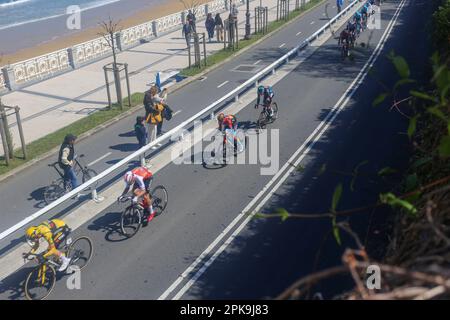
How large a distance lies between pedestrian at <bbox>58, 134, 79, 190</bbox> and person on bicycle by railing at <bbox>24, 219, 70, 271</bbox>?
3.13 metres

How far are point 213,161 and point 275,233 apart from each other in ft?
14.0

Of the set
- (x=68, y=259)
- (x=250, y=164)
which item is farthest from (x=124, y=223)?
(x=250, y=164)

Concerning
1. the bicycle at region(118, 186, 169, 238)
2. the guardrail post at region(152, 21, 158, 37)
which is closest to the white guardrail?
the bicycle at region(118, 186, 169, 238)

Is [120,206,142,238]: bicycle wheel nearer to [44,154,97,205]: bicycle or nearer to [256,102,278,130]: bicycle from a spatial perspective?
[44,154,97,205]: bicycle

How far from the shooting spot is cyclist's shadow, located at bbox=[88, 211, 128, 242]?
11.5m

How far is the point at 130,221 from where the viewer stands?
11.6 m

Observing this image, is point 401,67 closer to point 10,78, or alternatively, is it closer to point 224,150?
point 224,150

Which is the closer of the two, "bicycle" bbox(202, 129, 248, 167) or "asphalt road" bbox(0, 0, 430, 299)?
"asphalt road" bbox(0, 0, 430, 299)

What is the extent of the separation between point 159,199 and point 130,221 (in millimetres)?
991

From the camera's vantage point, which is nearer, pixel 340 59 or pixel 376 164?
pixel 376 164

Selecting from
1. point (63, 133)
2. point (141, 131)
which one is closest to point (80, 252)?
point (141, 131)

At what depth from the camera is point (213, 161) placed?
49.3 feet

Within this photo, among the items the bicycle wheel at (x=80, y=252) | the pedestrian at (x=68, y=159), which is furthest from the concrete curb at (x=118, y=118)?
the bicycle wheel at (x=80, y=252)
